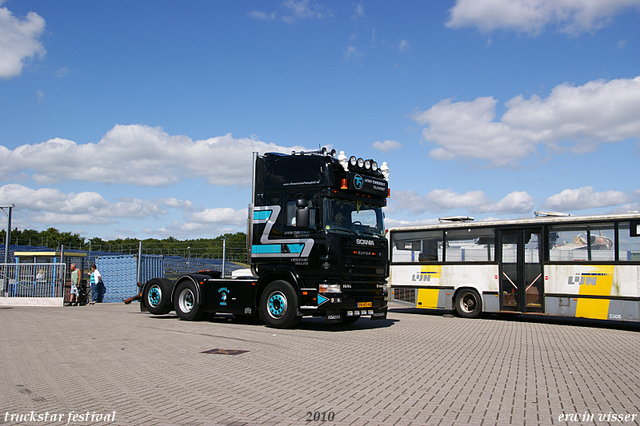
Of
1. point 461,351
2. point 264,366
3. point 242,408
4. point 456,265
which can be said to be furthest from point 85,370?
point 456,265

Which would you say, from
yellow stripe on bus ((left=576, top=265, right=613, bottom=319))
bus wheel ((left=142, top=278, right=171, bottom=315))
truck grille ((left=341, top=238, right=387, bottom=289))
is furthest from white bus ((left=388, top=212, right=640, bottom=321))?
bus wheel ((left=142, top=278, right=171, bottom=315))

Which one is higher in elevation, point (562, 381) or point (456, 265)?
point (456, 265)

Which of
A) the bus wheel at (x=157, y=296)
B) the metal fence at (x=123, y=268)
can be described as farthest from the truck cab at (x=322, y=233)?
the metal fence at (x=123, y=268)

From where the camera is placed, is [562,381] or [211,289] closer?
[562,381]

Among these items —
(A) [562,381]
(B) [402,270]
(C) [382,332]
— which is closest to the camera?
(A) [562,381]

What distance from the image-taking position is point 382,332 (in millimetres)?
13109

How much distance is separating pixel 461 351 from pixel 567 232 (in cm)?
752

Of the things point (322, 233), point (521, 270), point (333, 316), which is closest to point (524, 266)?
point (521, 270)

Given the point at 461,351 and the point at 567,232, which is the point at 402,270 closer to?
the point at 567,232

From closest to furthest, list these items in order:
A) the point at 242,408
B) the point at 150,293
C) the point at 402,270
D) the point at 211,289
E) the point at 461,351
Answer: the point at 242,408 → the point at 461,351 → the point at 211,289 → the point at 150,293 → the point at 402,270

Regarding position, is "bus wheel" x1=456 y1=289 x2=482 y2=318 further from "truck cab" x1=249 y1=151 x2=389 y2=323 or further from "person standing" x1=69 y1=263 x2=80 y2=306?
"person standing" x1=69 y1=263 x2=80 y2=306

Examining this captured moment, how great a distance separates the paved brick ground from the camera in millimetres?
5621

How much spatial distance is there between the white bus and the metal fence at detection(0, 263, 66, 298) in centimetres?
1294

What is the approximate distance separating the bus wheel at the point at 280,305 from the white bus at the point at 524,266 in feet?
22.4
